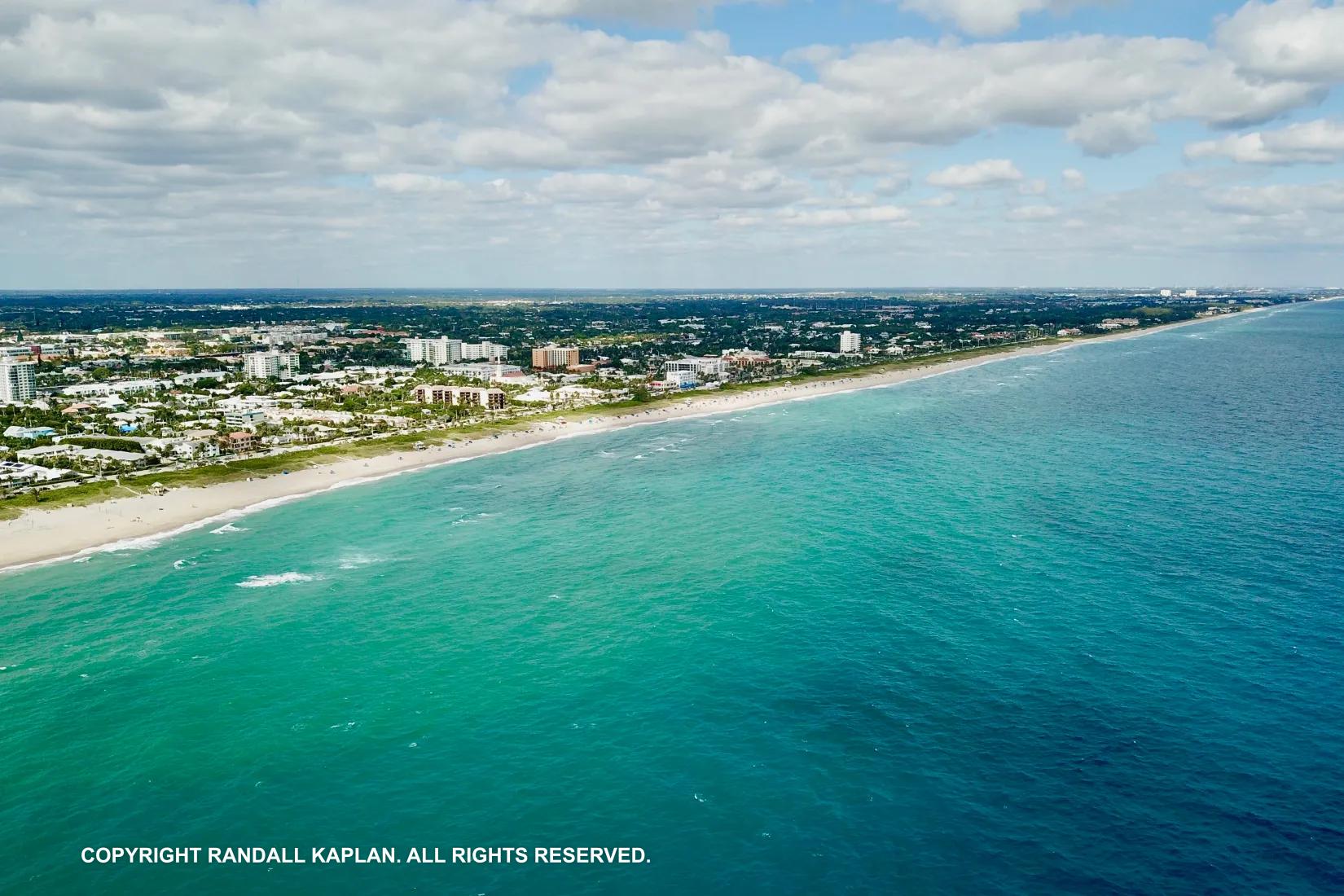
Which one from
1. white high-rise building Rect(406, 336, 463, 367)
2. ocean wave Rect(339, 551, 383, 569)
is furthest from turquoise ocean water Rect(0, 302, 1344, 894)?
white high-rise building Rect(406, 336, 463, 367)

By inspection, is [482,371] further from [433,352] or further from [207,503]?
[207,503]

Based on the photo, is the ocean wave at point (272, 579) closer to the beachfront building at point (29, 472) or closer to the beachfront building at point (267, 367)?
the beachfront building at point (29, 472)

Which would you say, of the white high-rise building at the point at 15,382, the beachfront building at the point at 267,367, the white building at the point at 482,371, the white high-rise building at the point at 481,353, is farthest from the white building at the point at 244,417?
the white high-rise building at the point at 481,353

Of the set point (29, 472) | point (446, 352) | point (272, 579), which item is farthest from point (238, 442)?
point (446, 352)

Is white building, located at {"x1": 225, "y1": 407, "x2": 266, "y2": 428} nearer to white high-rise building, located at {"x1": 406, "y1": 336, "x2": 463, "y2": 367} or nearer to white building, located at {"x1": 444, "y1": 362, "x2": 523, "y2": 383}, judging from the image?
white building, located at {"x1": 444, "y1": 362, "x2": 523, "y2": 383}

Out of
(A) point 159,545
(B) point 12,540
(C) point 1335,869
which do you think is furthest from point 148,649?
(C) point 1335,869

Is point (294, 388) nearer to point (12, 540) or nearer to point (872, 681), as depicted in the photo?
point (12, 540)
